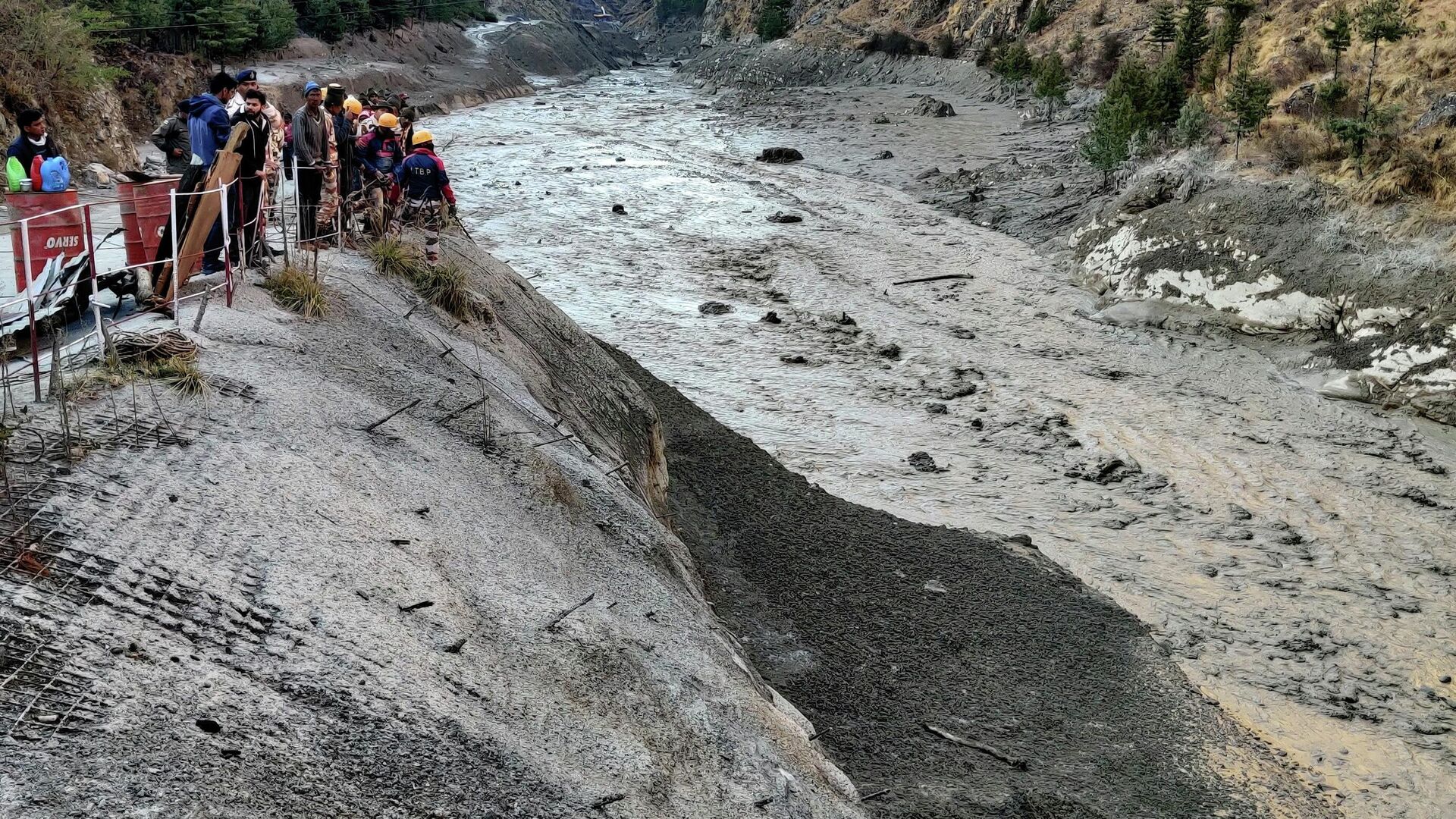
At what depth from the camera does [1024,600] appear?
11.4 meters

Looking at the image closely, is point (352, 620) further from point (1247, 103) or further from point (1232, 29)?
point (1232, 29)

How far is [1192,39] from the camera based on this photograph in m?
35.9

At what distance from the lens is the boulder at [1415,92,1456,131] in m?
21.7

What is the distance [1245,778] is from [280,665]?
7875 millimetres

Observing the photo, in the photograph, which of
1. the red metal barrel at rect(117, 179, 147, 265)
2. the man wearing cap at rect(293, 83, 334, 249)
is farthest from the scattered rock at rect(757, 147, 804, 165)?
the red metal barrel at rect(117, 179, 147, 265)

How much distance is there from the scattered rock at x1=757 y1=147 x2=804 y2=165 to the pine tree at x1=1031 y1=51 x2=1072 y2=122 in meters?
11.3

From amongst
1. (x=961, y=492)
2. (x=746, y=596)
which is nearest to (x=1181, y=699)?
(x=746, y=596)

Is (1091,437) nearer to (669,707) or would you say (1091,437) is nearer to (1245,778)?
(1245,778)

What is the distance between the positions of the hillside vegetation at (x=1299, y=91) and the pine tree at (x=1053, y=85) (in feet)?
0.27

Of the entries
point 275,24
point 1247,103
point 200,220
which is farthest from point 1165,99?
point 275,24

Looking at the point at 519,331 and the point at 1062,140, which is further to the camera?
the point at 1062,140

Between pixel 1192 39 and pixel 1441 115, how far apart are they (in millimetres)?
15437

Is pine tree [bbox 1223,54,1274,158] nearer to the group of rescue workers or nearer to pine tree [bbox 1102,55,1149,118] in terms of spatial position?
pine tree [bbox 1102,55,1149,118]

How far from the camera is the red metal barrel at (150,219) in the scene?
29.9ft
